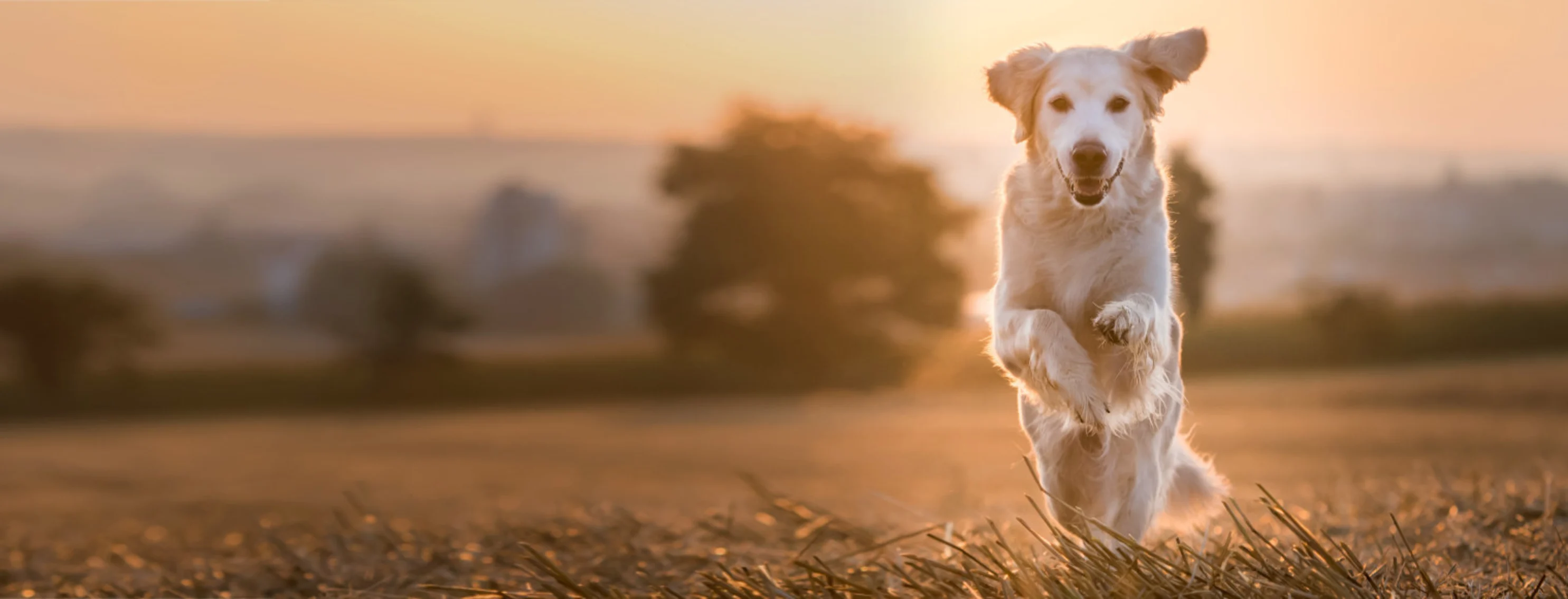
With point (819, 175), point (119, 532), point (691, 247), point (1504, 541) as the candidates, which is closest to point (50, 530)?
point (119, 532)

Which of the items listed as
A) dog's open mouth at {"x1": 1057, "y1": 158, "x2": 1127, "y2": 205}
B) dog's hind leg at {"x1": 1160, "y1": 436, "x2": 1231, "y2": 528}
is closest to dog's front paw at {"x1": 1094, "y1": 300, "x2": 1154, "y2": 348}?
dog's open mouth at {"x1": 1057, "y1": 158, "x2": 1127, "y2": 205}

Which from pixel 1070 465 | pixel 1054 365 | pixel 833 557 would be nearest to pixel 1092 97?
pixel 1054 365

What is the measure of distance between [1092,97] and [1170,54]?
0.46 metres

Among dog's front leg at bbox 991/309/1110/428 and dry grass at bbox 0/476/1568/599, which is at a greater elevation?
dog's front leg at bbox 991/309/1110/428

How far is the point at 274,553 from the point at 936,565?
4192 mm

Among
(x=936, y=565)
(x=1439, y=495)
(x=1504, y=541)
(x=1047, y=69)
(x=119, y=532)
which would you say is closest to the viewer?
(x=936, y=565)

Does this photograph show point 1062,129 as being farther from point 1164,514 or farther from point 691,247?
point 691,247

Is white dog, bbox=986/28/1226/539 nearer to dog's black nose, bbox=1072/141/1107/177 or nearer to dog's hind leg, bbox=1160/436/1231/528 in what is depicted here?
dog's black nose, bbox=1072/141/1107/177

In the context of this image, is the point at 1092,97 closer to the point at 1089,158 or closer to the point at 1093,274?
the point at 1089,158

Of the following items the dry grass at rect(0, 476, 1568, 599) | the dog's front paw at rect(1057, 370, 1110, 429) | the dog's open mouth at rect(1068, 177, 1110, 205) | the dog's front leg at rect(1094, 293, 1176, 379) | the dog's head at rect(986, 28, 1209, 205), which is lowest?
the dry grass at rect(0, 476, 1568, 599)

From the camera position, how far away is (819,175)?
31.3m

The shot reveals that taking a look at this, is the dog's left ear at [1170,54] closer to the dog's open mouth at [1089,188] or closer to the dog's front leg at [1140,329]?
the dog's open mouth at [1089,188]

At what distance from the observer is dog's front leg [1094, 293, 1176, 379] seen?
4.16 meters

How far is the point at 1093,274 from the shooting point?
183 inches
